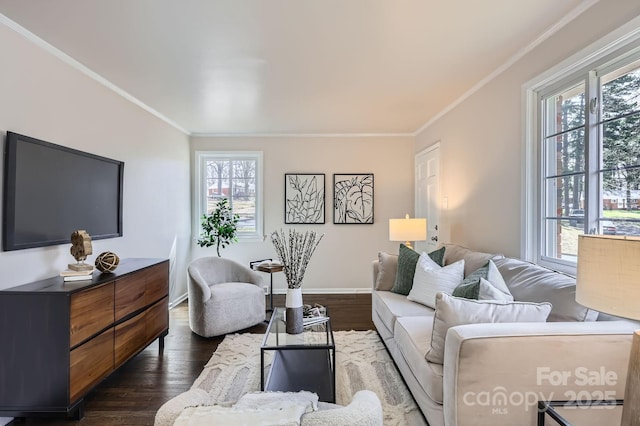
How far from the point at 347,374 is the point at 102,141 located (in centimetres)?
293

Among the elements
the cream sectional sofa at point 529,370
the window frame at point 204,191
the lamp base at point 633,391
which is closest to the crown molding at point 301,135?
the window frame at point 204,191

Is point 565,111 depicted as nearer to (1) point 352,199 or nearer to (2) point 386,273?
(2) point 386,273

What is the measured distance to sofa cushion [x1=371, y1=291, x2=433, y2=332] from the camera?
255cm

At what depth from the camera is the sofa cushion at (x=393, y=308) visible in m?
2.55

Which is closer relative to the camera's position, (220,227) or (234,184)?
(220,227)

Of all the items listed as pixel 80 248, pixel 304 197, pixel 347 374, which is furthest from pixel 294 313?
pixel 304 197

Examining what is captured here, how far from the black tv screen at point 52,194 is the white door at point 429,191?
12.1ft

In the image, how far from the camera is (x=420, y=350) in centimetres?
188

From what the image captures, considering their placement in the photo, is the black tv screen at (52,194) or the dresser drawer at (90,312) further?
the black tv screen at (52,194)

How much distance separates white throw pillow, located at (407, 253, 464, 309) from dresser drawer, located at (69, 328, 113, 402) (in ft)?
7.57

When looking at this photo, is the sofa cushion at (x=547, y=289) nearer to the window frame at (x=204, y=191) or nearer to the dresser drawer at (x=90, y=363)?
the dresser drawer at (x=90, y=363)

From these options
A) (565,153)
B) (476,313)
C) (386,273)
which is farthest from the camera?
(386,273)

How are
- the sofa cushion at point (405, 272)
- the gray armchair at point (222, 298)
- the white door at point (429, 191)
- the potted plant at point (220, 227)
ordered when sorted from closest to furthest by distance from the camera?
the sofa cushion at point (405, 272) → the gray armchair at point (222, 298) → the white door at point (429, 191) → the potted plant at point (220, 227)

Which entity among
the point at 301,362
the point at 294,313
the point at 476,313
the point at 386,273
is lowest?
the point at 301,362
